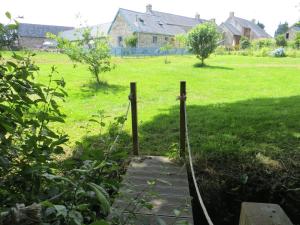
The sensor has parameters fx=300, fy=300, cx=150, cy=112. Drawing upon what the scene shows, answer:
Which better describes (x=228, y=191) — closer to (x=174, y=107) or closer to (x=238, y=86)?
(x=174, y=107)

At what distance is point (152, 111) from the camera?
7.97m

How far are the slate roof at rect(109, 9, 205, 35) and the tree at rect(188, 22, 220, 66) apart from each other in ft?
80.5

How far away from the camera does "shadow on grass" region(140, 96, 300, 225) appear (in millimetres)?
4160

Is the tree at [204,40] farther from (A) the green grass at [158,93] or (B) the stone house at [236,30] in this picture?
(B) the stone house at [236,30]

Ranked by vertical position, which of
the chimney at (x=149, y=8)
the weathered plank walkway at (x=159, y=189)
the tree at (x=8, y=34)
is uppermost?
the chimney at (x=149, y=8)

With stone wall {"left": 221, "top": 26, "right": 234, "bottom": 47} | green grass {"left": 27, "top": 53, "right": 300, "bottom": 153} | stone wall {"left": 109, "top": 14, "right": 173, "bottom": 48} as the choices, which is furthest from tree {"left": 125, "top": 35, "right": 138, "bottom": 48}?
stone wall {"left": 221, "top": 26, "right": 234, "bottom": 47}

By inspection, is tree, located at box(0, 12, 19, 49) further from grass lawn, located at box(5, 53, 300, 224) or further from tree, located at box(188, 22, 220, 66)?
tree, located at box(188, 22, 220, 66)

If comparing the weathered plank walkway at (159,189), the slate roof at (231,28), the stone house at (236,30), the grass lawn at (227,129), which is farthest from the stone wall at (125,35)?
the weathered plank walkway at (159,189)

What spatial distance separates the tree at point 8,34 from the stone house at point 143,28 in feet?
131

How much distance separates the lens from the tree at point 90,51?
12328 mm

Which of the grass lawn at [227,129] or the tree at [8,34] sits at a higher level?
the tree at [8,34]

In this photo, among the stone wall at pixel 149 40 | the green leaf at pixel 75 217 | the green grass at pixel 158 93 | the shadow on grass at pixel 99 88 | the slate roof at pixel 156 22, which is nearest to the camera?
the green leaf at pixel 75 217

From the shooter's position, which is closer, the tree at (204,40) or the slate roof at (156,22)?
the tree at (204,40)

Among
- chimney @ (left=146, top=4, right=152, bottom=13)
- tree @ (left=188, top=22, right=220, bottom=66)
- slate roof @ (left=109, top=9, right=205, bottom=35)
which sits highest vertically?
chimney @ (left=146, top=4, right=152, bottom=13)
